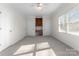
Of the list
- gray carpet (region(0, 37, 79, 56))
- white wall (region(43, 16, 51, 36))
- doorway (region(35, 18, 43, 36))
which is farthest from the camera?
doorway (region(35, 18, 43, 36))

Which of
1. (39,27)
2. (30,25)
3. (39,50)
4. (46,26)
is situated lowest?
(39,50)

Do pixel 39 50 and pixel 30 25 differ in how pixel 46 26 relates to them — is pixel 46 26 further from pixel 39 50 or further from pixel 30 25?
pixel 39 50

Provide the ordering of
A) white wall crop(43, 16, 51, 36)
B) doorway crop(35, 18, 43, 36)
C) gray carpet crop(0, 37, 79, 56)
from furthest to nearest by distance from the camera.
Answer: doorway crop(35, 18, 43, 36)
white wall crop(43, 16, 51, 36)
gray carpet crop(0, 37, 79, 56)

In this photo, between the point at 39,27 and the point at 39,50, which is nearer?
the point at 39,50

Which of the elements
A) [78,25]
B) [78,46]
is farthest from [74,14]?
[78,46]

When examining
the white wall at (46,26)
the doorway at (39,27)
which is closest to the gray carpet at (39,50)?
the white wall at (46,26)

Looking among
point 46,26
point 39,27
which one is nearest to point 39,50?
point 46,26

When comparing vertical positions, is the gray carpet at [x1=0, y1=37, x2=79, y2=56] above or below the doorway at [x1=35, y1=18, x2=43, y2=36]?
below

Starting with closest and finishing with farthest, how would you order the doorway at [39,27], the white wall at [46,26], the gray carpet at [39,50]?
1. the gray carpet at [39,50]
2. the white wall at [46,26]
3. the doorway at [39,27]

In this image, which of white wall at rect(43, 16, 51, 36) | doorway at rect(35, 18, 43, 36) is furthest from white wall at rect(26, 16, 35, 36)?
white wall at rect(43, 16, 51, 36)

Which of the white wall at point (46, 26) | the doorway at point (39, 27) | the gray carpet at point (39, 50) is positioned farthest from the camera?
the doorway at point (39, 27)

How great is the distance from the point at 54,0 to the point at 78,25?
256cm

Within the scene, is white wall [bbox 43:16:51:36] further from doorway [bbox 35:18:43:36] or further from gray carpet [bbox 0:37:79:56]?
gray carpet [bbox 0:37:79:56]

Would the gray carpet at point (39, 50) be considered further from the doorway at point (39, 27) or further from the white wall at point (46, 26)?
the doorway at point (39, 27)
